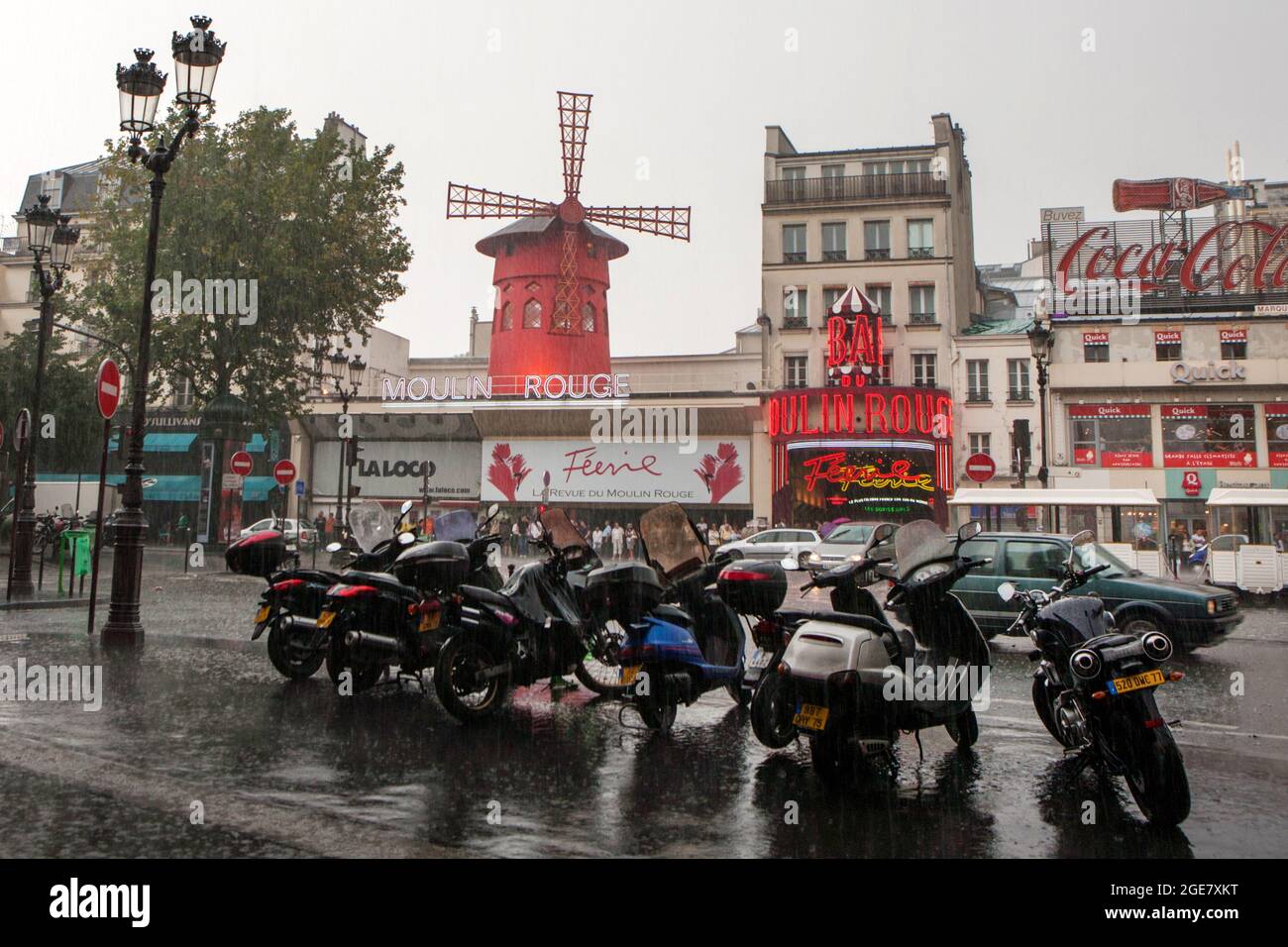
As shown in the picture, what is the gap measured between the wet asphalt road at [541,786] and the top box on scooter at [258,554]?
879 mm

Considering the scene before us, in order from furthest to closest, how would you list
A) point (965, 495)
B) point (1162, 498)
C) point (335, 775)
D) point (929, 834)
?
point (1162, 498) < point (965, 495) < point (335, 775) < point (929, 834)

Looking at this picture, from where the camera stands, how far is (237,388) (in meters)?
28.8

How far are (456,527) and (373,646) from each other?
103 centimetres

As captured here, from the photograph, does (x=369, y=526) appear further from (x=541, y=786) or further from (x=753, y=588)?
(x=541, y=786)

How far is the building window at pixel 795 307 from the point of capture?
35812 millimetres

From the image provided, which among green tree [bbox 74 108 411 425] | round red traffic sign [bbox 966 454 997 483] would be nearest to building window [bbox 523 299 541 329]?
green tree [bbox 74 108 411 425]

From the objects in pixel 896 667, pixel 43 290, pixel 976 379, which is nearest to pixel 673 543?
pixel 896 667

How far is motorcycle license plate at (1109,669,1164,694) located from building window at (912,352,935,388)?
31.4 meters

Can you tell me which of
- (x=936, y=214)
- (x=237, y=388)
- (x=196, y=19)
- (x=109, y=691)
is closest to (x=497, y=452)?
(x=237, y=388)

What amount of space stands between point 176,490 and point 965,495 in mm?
31938

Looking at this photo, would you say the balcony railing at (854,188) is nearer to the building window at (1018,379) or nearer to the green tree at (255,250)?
the building window at (1018,379)

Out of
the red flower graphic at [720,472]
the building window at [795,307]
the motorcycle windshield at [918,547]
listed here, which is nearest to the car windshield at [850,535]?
the red flower graphic at [720,472]
